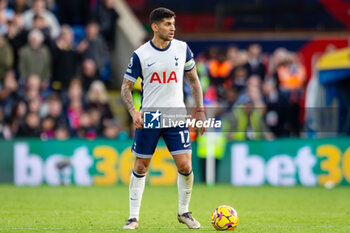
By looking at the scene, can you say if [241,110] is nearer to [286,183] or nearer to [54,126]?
[286,183]

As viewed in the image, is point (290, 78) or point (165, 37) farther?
point (290, 78)

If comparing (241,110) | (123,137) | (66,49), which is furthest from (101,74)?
(241,110)

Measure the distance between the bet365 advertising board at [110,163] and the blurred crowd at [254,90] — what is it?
0.56 m

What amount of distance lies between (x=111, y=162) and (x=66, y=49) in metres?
3.25

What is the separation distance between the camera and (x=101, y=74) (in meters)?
20.8

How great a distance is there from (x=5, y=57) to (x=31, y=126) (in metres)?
2.03

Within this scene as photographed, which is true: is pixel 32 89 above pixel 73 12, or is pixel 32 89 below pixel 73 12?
below

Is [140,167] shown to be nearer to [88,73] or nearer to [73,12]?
[88,73]

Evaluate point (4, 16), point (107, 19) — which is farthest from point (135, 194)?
point (107, 19)

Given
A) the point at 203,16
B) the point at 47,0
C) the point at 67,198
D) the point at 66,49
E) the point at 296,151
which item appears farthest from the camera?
the point at 203,16

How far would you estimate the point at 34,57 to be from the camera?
763 inches

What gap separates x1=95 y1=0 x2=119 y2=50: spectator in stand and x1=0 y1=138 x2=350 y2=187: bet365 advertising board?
4.15 metres

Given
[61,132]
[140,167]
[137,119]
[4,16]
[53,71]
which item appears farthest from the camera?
[4,16]

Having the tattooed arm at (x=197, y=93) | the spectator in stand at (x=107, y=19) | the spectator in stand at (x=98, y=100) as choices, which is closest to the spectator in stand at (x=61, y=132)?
the spectator in stand at (x=98, y=100)
